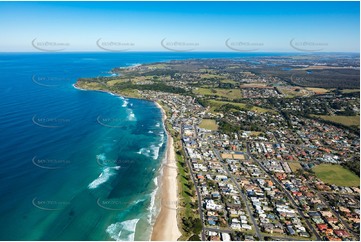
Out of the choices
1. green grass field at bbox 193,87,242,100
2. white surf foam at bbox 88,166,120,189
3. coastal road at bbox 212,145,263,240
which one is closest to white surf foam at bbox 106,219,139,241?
white surf foam at bbox 88,166,120,189

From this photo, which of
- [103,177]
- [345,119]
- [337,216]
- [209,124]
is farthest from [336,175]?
[345,119]

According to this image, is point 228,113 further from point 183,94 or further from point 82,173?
point 82,173

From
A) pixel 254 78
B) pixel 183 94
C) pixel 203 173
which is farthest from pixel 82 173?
pixel 254 78

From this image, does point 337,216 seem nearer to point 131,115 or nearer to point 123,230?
point 123,230

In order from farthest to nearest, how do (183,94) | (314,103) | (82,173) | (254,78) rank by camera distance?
(254,78)
(183,94)
(314,103)
(82,173)

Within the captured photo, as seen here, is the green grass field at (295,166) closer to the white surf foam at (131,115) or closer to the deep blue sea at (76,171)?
the deep blue sea at (76,171)
